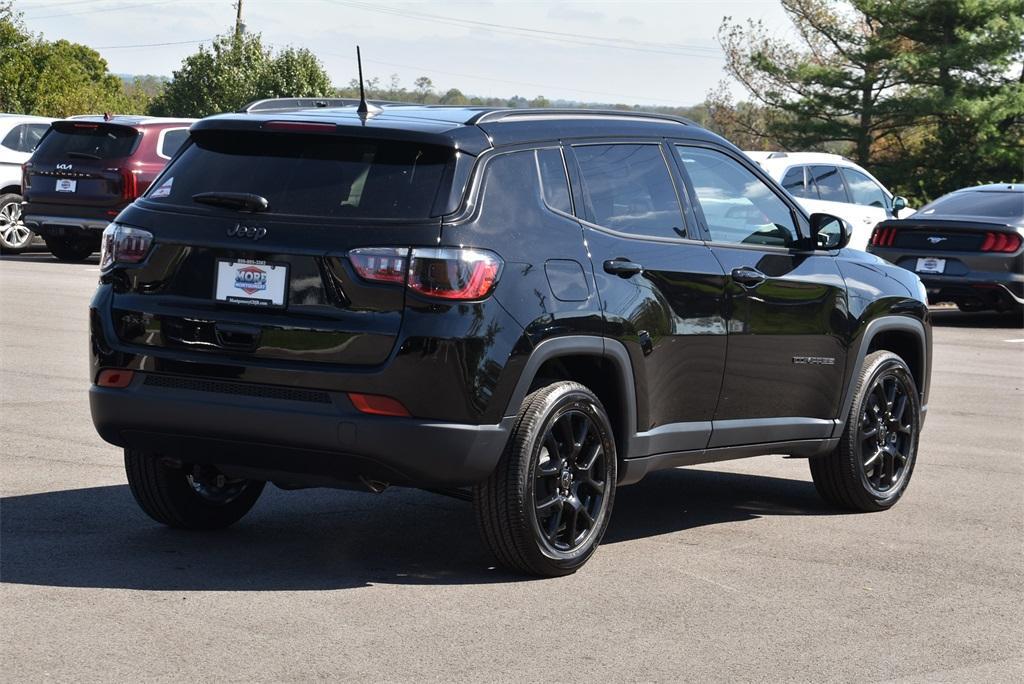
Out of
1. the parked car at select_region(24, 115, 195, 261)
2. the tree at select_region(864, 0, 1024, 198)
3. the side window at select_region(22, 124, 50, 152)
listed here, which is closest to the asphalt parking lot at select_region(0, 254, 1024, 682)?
the parked car at select_region(24, 115, 195, 261)

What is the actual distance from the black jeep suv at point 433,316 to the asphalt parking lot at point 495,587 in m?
0.36

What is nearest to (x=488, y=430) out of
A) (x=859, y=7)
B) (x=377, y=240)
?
(x=377, y=240)

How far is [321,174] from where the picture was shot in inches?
Answer: 235

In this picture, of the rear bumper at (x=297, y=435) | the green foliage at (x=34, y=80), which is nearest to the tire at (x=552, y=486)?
the rear bumper at (x=297, y=435)

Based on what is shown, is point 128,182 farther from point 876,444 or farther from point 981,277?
point 876,444

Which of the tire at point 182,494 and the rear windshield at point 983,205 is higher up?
the rear windshield at point 983,205

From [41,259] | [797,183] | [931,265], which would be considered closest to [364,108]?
[931,265]

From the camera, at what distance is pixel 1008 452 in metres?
9.84

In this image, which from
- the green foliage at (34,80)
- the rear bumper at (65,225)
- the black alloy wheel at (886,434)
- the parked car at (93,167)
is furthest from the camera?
the green foliage at (34,80)

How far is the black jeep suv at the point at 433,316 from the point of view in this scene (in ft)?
18.6

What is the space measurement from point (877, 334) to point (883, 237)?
10.7 meters

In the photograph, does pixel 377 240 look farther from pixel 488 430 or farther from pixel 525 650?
pixel 525 650

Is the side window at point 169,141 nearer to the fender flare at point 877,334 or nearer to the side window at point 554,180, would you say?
the fender flare at point 877,334

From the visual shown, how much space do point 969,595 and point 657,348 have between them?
1513mm
